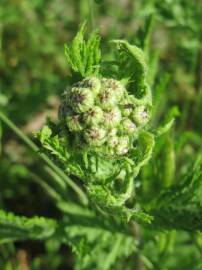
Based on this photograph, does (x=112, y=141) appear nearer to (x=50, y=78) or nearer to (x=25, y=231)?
(x=25, y=231)

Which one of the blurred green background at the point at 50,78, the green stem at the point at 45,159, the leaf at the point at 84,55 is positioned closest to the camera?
the leaf at the point at 84,55

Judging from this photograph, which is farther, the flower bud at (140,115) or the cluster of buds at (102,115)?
the flower bud at (140,115)

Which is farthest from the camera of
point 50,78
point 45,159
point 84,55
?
point 50,78

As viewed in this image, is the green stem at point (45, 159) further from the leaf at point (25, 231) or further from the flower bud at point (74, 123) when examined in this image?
the flower bud at point (74, 123)

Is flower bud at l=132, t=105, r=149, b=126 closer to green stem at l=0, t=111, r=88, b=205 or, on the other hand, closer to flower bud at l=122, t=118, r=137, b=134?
flower bud at l=122, t=118, r=137, b=134

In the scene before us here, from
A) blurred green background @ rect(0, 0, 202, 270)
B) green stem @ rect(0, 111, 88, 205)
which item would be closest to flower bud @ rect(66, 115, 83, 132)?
A: green stem @ rect(0, 111, 88, 205)

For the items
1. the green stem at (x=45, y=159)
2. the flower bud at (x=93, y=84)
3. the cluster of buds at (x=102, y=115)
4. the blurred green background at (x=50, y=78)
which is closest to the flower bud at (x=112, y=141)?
the cluster of buds at (x=102, y=115)

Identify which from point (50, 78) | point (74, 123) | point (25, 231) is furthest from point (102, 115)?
point (50, 78)
